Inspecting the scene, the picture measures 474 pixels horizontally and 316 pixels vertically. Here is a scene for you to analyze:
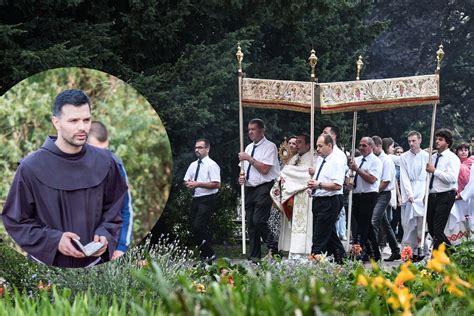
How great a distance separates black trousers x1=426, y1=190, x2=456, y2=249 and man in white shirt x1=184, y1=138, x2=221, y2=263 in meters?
2.89

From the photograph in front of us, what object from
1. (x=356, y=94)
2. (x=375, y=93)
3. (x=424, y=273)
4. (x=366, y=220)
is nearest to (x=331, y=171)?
(x=356, y=94)

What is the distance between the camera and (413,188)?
1678 cm

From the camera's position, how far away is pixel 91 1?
17.4 meters

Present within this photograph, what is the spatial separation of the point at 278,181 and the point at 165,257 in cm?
645

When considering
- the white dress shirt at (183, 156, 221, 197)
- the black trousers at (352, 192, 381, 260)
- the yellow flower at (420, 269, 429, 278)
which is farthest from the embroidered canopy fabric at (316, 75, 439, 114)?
the yellow flower at (420, 269, 429, 278)

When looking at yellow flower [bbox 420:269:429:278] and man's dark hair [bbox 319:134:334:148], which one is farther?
man's dark hair [bbox 319:134:334:148]

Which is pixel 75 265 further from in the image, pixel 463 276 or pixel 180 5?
pixel 180 5

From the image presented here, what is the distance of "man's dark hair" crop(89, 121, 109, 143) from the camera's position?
721 cm

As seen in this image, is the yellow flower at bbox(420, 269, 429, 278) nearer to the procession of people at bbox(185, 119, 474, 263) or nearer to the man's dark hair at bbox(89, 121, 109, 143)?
the man's dark hair at bbox(89, 121, 109, 143)

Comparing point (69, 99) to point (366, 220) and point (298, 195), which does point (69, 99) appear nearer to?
point (298, 195)

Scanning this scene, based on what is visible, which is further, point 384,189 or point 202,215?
point 384,189

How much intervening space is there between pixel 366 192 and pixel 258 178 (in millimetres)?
1608

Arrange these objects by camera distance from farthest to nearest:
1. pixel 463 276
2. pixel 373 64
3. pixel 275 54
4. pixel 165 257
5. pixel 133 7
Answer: pixel 373 64, pixel 275 54, pixel 133 7, pixel 165 257, pixel 463 276

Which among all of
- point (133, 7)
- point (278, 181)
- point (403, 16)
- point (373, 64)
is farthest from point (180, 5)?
point (403, 16)
